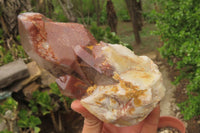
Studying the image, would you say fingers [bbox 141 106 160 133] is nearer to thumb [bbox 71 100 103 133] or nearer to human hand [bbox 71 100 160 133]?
human hand [bbox 71 100 160 133]

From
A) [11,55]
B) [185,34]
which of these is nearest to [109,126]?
[185,34]

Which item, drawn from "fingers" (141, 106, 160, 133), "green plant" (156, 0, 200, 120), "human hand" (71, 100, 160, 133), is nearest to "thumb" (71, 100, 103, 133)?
"human hand" (71, 100, 160, 133)

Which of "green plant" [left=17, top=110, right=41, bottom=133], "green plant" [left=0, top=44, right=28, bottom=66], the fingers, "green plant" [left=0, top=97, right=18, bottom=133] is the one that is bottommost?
"green plant" [left=17, top=110, right=41, bottom=133]

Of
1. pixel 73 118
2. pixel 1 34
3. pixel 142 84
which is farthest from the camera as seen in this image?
pixel 1 34

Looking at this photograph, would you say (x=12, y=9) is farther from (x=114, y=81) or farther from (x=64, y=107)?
(x=114, y=81)

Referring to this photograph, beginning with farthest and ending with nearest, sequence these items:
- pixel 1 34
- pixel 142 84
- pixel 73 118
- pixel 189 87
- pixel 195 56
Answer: pixel 1 34, pixel 73 118, pixel 189 87, pixel 195 56, pixel 142 84

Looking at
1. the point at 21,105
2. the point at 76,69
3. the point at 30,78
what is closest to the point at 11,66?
the point at 30,78
